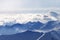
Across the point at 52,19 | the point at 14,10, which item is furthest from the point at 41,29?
the point at 14,10

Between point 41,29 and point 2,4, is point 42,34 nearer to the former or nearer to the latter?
point 41,29

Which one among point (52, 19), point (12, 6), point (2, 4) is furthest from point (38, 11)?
point (2, 4)

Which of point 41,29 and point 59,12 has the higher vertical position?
point 59,12

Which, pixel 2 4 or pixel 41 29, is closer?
pixel 41 29

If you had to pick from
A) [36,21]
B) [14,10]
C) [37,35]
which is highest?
[14,10]

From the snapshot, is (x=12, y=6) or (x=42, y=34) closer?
(x=42, y=34)

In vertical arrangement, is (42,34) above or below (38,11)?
below

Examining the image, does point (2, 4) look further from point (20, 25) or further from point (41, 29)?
point (41, 29)

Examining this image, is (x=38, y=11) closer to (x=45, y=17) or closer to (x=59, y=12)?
(x=45, y=17)
